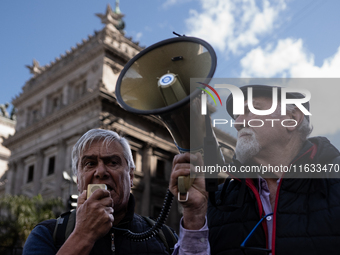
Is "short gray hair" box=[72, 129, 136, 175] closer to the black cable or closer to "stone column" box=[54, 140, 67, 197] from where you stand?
the black cable

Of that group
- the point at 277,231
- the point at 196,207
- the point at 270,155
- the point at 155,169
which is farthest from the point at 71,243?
the point at 155,169

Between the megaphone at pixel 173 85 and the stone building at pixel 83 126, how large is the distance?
71.2 ft

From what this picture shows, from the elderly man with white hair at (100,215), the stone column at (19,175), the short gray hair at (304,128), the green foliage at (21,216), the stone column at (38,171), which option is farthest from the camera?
the stone column at (19,175)

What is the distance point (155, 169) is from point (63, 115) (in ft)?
26.1

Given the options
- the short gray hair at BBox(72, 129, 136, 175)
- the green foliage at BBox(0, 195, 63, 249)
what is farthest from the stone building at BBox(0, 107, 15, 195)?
the short gray hair at BBox(72, 129, 136, 175)

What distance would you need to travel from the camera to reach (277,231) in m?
2.16

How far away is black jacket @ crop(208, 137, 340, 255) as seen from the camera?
81.6 inches

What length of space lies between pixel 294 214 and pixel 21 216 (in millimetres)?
18584

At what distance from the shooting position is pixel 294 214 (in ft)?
7.14

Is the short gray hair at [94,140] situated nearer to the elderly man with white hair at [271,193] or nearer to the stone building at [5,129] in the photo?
the elderly man with white hair at [271,193]

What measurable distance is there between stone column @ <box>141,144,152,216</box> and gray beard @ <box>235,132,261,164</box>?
2341 cm

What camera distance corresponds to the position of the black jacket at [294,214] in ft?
6.80

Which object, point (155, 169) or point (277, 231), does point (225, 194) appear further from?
point (155, 169)

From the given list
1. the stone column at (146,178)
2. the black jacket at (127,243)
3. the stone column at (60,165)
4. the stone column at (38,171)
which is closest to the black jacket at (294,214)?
the black jacket at (127,243)
